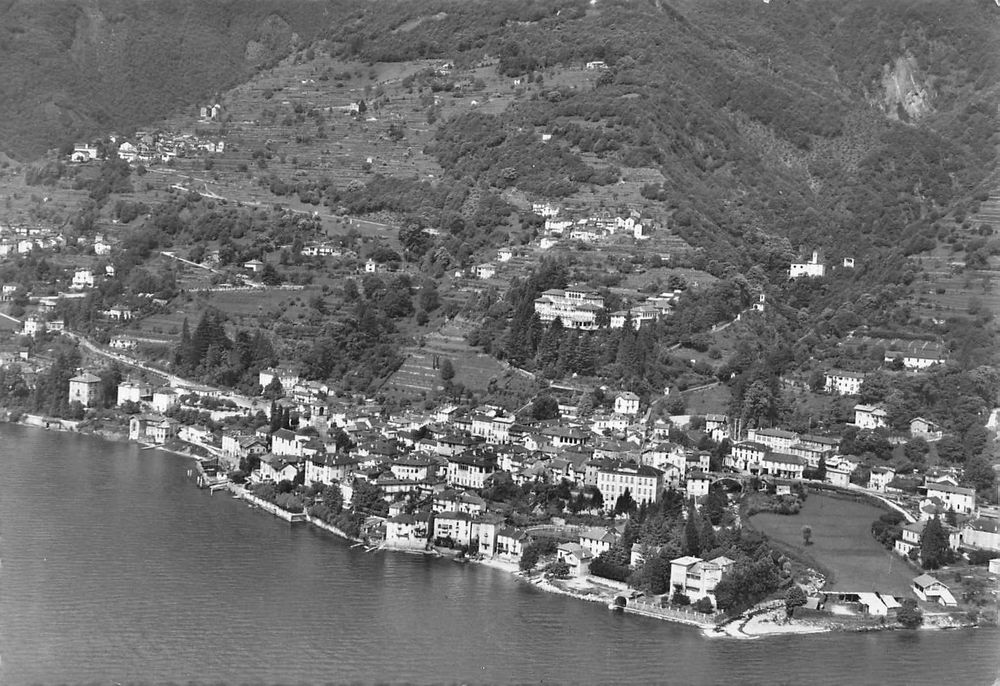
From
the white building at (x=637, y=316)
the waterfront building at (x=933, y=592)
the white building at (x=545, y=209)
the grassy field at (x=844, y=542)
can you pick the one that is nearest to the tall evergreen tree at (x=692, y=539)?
the grassy field at (x=844, y=542)

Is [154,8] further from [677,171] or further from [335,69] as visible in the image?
[677,171]

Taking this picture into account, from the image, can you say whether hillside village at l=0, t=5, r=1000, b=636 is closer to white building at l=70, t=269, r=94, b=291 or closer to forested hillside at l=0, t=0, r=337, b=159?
white building at l=70, t=269, r=94, b=291

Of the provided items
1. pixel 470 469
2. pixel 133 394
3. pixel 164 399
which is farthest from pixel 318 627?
→ pixel 133 394

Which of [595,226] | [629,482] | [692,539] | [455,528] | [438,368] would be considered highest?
[595,226]

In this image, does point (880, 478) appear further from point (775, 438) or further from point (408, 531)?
point (408, 531)

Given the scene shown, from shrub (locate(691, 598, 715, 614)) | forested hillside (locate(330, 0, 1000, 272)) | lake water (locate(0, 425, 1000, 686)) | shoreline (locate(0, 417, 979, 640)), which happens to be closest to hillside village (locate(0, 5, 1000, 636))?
shrub (locate(691, 598, 715, 614))
